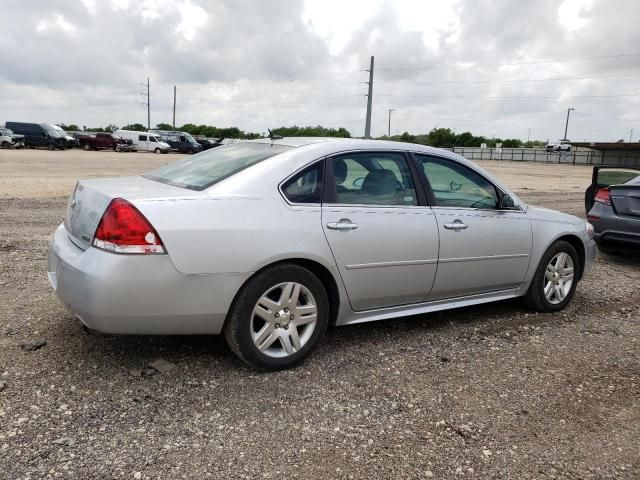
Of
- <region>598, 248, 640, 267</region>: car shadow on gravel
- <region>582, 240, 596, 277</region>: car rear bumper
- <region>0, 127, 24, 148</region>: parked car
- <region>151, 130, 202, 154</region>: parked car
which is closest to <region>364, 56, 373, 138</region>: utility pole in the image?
<region>151, 130, 202, 154</region>: parked car

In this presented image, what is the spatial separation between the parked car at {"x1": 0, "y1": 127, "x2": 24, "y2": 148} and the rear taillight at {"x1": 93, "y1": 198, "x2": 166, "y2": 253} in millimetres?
43272

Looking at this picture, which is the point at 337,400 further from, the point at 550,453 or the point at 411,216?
the point at 411,216

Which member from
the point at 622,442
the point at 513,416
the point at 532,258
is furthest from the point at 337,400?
the point at 532,258

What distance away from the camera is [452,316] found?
4887mm

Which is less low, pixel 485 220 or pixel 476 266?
pixel 485 220

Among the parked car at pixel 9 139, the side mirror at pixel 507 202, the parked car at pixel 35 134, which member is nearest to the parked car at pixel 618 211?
the side mirror at pixel 507 202

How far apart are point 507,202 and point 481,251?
0.54m

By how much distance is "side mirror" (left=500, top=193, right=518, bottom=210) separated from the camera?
4.63 meters

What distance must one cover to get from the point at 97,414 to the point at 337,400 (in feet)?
4.30

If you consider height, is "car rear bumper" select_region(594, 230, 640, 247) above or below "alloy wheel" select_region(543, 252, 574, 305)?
above

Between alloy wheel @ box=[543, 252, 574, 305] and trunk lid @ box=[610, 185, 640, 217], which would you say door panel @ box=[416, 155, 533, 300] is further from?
trunk lid @ box=[610, 185, 640, 217]

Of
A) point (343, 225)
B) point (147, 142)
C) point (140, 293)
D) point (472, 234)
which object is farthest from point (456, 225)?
point (147, 142)

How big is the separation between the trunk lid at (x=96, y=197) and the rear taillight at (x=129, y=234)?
0.11m

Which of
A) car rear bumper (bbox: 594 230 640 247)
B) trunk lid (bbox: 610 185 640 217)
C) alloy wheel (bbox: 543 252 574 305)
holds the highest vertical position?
trunk lid (bbox: 610 185 640 217)
